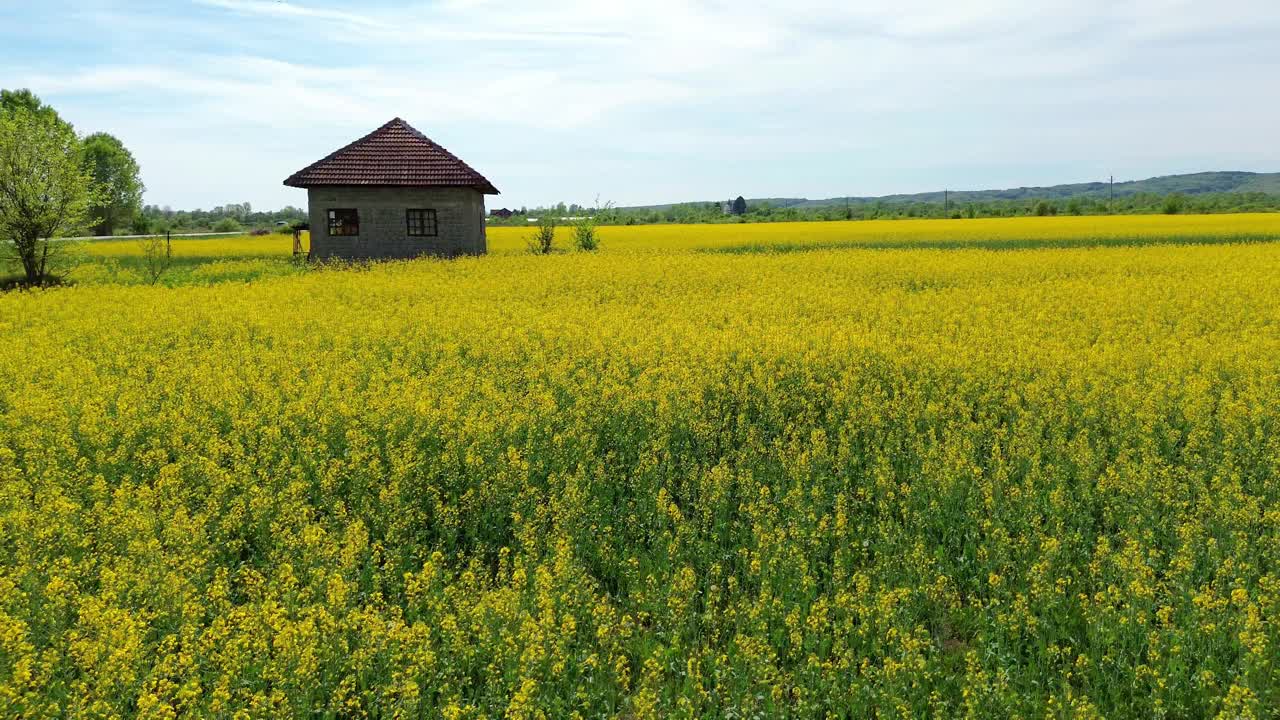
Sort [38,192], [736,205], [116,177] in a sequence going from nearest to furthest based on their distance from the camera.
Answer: [38,192], [116,177], [736,205]

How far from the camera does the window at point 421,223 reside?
30.8m

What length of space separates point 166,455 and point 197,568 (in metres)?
2.71

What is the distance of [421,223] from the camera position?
1216 inches

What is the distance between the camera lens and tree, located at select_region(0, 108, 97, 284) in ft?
85.3

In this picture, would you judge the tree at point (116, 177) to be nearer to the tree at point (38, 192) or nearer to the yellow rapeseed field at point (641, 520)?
the tree at point (38, 192)

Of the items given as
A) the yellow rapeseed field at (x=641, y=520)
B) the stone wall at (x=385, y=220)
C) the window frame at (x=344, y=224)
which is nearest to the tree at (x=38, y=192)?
the stone wall at (x=385, y=220)

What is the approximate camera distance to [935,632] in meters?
5.47

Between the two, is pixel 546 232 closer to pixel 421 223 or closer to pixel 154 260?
pixel 421 223

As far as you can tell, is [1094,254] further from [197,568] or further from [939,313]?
[197,568]

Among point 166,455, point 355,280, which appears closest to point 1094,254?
point 355,280

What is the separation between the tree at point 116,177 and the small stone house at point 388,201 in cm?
6247

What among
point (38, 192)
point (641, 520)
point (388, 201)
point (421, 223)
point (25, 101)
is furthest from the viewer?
point (25, 101)

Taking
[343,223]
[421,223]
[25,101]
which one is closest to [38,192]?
[343,223]

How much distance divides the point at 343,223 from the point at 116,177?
68.3m
